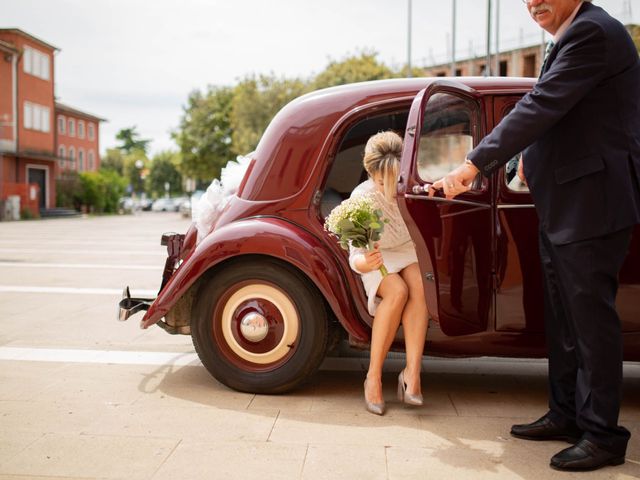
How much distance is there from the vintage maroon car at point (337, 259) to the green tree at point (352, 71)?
1262 inches

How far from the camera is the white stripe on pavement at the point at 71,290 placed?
7.85 m

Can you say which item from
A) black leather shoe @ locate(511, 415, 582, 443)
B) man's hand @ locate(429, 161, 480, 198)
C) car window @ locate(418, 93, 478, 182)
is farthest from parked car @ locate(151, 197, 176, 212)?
man's hand @ locate(429, 161, 480, 198)

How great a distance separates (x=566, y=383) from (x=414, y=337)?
0.81 m

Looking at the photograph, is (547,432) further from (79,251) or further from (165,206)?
(165,206)

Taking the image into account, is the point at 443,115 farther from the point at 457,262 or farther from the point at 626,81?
the point at 626,81

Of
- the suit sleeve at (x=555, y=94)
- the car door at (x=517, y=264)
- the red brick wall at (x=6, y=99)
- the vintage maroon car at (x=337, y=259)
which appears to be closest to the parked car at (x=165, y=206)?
the red brick wall at (x=6, y=99)

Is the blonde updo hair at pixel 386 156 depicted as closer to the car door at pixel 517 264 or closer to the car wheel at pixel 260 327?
the car door at pixel 517 264

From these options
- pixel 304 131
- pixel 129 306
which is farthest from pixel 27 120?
pixel 304 131

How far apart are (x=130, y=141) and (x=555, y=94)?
128886 mm

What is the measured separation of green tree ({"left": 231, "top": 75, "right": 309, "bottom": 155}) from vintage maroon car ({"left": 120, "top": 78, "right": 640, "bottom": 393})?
3436 cm

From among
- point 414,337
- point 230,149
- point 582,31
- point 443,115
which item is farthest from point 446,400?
point 230,149

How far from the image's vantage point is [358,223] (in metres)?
3.45

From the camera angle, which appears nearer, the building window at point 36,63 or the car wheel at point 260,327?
the car wheel at point 260,327

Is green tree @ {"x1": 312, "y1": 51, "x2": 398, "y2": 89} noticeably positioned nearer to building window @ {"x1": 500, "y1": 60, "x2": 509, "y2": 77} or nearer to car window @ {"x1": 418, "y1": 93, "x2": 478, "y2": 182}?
building window @ {"x1": 500, "y1": 60, "x2": 509, "y2": 77}
